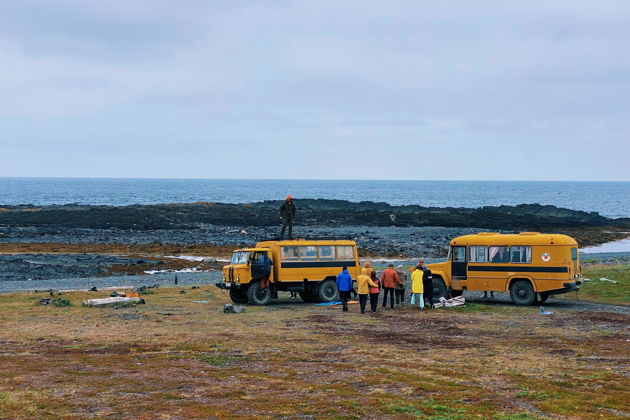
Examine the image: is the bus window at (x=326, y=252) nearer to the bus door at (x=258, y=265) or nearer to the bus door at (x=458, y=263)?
the bus door at (x=258, y=265)

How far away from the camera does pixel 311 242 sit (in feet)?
96.4

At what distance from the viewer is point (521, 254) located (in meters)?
27.6

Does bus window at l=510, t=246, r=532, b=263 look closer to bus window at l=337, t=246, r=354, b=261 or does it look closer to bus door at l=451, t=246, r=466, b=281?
bus door at l=451, t=246, r=466, b=281

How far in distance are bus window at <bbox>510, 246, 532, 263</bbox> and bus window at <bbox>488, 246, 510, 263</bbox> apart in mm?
188

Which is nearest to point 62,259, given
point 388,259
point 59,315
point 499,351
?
point 388,259

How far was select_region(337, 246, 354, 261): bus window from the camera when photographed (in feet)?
97.3

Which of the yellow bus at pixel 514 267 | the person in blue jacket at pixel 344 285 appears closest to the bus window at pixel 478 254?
the yellow bus at pixel 514 267

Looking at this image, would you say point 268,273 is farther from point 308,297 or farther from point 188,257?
point 188,257

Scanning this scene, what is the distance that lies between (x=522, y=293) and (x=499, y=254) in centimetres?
167

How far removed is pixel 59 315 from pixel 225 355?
9.91 m

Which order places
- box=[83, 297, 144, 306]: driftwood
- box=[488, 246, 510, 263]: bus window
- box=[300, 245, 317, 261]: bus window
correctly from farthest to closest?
box=[300, 245, 317, 261]: bus window, box=[488, 246, 510, 263]: bus window, box=[83, 297, 144, 306]: driftwood

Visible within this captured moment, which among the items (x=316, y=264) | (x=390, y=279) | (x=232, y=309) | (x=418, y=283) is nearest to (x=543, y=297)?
(x=418, y=283)

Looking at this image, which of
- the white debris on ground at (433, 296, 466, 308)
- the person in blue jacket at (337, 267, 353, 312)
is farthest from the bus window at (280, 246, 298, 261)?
the white debris on ground at (433, 296, 466, 308)

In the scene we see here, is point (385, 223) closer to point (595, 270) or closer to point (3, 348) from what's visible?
point (595, 270)
